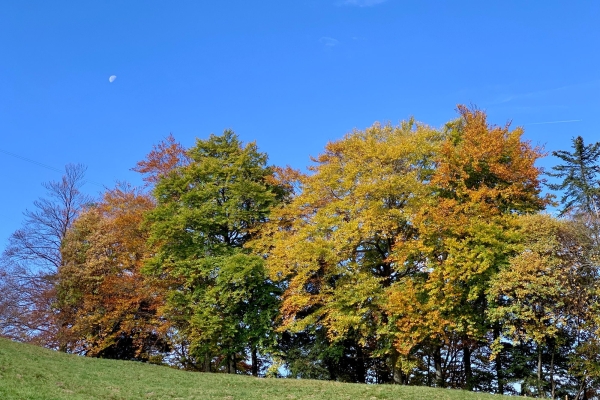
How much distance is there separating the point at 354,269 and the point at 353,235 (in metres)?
1.87

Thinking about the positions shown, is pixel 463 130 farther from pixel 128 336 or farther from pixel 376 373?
pixel 128 336

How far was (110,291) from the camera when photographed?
29672mm

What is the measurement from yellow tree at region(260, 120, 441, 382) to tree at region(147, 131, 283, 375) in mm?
1826

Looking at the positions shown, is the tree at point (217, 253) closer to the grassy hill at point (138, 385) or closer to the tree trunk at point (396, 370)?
the grassy hill at point (138, 385)

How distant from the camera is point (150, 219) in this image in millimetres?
28906

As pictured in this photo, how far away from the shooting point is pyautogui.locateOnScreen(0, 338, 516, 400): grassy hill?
13727 mm

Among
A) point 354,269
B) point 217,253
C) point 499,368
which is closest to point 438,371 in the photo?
point 499,368

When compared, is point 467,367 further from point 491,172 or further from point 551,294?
point 491,172

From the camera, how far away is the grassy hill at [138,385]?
13.7m

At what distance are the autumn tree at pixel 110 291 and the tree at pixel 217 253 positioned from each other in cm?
218

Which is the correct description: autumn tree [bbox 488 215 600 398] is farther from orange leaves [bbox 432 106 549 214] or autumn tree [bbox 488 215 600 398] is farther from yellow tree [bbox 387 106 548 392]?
orange leaves [bbox 432 106 549 214]

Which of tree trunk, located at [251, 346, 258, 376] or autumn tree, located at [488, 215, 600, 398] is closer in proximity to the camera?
autumn tree, located at [488, 215, 600, 398]

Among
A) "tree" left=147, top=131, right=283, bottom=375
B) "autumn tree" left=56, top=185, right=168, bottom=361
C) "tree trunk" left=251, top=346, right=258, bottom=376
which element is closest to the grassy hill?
"tree" left=147, top=131, right=283, bottom=375

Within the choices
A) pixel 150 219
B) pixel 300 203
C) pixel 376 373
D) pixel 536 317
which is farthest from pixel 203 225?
pixel 536 317
